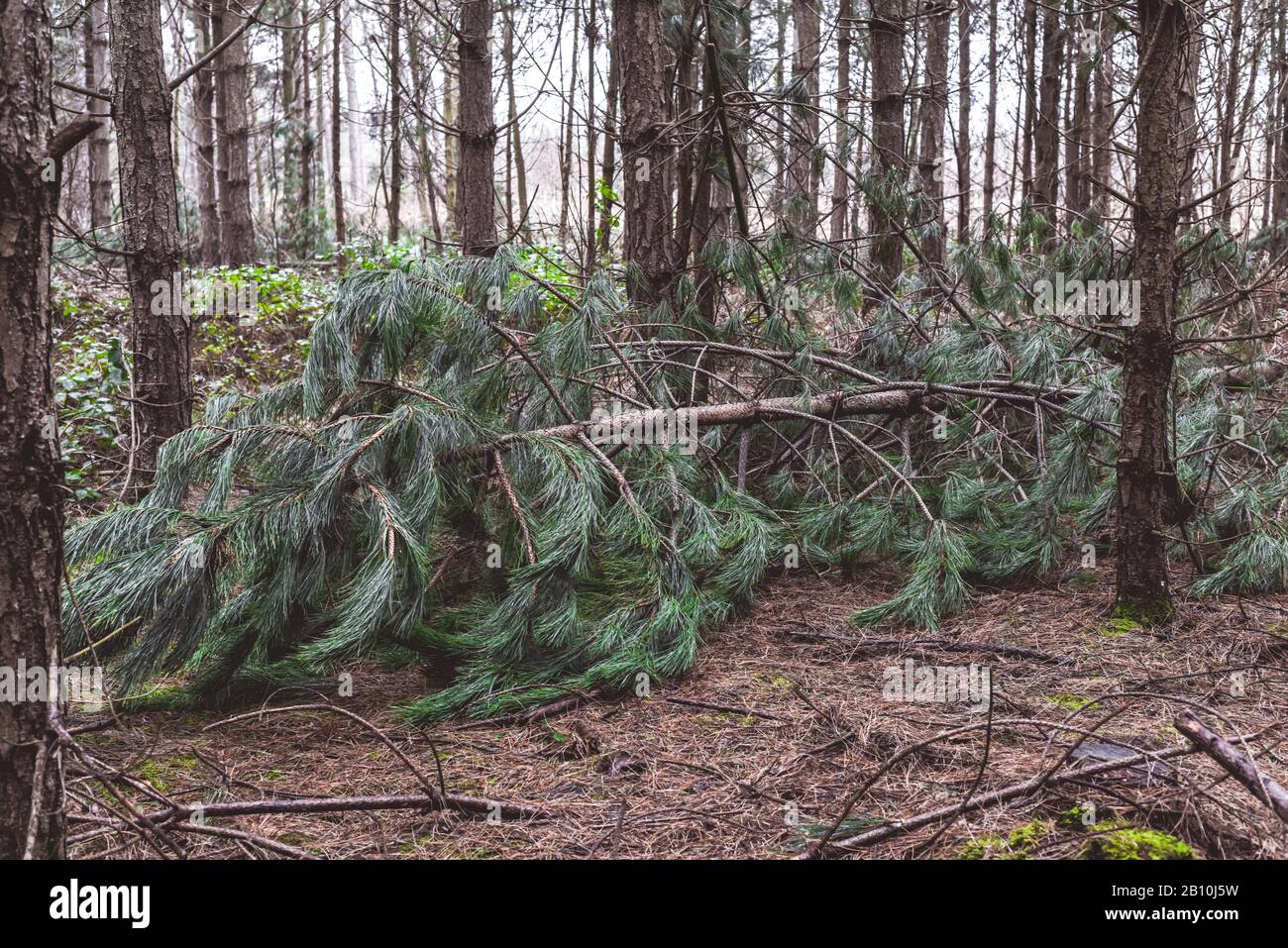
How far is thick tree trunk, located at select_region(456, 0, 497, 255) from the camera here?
686 cm

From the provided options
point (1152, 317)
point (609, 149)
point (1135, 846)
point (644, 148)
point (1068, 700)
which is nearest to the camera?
point (1135, 846)

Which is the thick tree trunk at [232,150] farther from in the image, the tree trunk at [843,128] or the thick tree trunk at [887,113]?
the thick tree trunk at [887,113]

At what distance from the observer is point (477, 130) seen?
6871 mm

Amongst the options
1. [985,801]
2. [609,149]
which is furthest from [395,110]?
[985,801]

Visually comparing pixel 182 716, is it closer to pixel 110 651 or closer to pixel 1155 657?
pixel 110 651

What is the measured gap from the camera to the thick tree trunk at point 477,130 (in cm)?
686

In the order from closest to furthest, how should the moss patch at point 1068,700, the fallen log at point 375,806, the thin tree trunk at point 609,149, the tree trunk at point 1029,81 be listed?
the fallen log at point 375,806
the moss patch at point 1068,700
the tree trunk at point 1029,81
the thin tree trunk at point 609,149

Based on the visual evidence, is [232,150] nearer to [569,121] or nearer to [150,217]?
[569,121]

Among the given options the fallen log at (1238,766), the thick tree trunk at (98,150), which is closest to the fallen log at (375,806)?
the fallen log at (1238,766)

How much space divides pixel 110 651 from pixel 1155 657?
339 centimetres

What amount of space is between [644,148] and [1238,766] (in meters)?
3.89

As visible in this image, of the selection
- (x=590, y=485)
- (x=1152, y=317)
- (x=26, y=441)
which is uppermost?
(x=1152, y=317)

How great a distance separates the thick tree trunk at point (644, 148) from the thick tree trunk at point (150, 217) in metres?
2.17

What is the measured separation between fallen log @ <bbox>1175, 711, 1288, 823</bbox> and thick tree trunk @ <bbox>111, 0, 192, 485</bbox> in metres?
3.87
